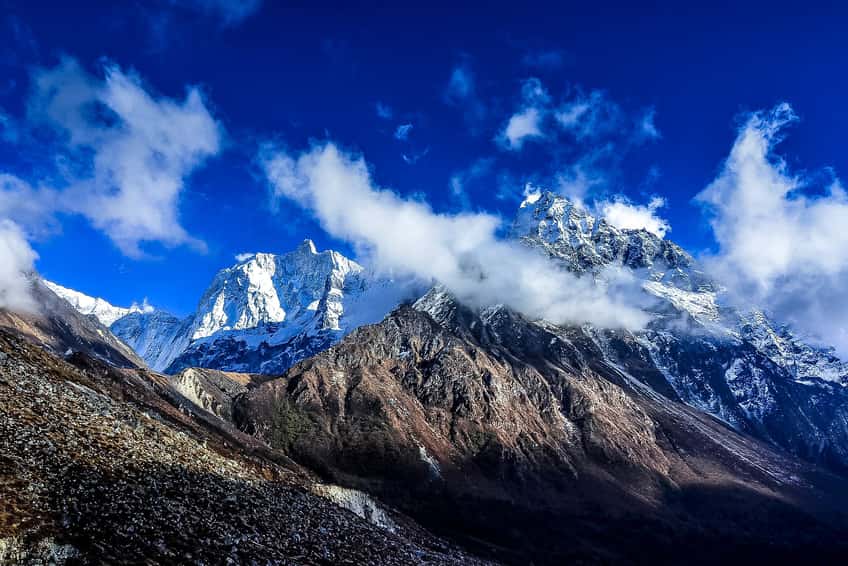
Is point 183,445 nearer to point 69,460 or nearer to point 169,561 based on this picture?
point 69,460

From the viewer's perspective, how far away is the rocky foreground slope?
3038 centimetres

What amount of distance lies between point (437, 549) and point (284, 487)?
26.9 m

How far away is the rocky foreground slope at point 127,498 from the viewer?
30375 millimetres

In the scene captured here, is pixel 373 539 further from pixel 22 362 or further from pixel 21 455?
pixel 22 362

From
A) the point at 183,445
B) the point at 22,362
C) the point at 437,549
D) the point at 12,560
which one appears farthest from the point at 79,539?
the point at 437,549

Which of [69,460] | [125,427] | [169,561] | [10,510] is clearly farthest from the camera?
[125,427]

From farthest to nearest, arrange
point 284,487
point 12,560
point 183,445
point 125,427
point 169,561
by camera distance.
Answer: point 284,487 → point 183,445 → point 125,427 → point 169,561 → point 12,560

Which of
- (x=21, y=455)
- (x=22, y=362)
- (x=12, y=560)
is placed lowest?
(x=12, y=560)

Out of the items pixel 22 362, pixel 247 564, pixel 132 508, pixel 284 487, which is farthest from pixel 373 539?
pixel 22 362

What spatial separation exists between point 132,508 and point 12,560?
10340mm

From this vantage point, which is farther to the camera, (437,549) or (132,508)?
(437,549)

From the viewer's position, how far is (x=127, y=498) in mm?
37531

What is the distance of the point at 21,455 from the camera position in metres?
36.3

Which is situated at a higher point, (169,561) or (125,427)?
(125,427)
